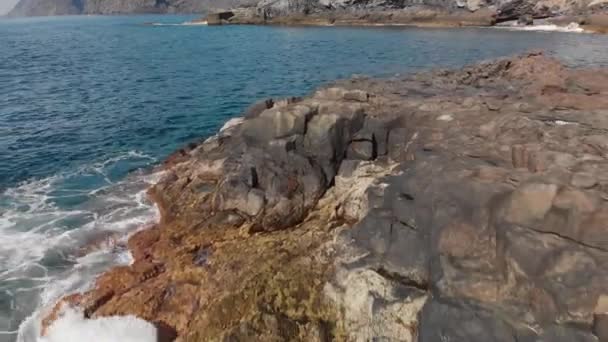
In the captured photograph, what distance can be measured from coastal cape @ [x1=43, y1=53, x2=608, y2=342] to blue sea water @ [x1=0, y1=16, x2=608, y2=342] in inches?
90.3

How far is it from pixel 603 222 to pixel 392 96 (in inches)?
637

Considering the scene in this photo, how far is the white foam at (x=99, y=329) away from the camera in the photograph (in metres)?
14.3

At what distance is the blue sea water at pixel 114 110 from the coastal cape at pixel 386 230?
229 cm

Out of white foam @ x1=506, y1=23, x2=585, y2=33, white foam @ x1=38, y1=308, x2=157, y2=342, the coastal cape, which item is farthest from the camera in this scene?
white foam @ x1=506, y1=23, x2=585, y2=33

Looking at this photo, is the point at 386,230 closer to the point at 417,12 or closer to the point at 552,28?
the point at 552,28

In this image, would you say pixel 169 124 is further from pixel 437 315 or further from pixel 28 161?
pixel 437 315

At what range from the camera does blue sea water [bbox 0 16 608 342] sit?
1923cm

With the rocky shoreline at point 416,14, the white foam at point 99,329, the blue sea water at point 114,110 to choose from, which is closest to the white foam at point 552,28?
the rocky shoreline at point 416,14

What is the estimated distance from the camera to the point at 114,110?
40.4 metres

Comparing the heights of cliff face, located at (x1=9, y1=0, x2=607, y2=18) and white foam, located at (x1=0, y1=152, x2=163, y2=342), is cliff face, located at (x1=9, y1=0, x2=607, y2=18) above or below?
above

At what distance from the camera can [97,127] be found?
35750 mm

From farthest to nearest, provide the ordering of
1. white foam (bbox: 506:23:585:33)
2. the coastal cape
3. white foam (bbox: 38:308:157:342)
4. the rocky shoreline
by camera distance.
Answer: the rocky shoreline, white foam (bbox: 506:23:585:33), white foam (bbox: 38:308:157:342), the coastal cape

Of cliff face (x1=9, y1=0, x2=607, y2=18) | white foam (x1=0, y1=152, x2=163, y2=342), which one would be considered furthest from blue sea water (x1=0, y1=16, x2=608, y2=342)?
cliff face (x1=9, y1=0, x2=607, y2=18)

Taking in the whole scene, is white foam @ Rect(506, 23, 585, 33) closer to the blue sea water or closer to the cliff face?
the blue sea water
